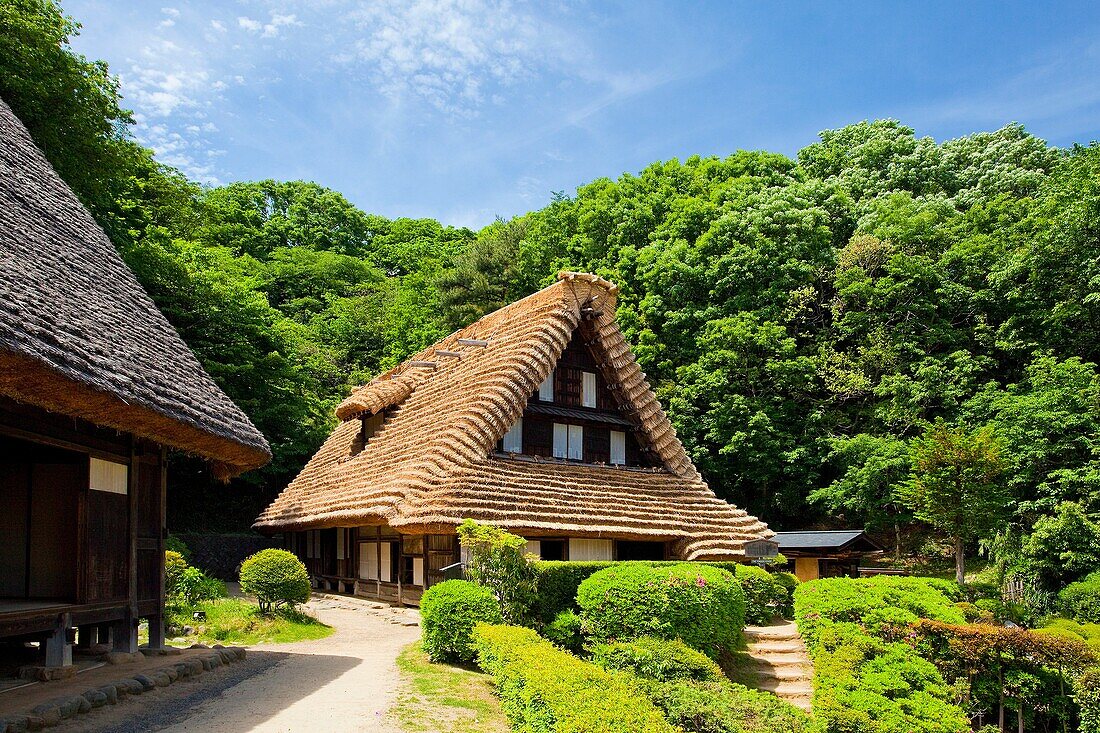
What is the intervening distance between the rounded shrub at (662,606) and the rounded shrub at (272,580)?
632cm

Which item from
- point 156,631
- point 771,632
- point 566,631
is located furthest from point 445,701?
point 771,632

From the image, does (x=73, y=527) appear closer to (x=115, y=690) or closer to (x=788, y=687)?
(x=115, y=690)

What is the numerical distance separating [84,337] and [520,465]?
41.2 ft

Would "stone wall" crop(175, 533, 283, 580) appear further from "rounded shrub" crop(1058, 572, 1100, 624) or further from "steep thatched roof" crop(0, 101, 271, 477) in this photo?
"rounded shrub" crop(1058, 572, 1100, 624)

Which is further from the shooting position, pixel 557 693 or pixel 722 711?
pixel 722 711

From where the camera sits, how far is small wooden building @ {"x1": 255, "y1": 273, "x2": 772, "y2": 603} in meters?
19.0

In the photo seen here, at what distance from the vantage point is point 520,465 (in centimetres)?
2036

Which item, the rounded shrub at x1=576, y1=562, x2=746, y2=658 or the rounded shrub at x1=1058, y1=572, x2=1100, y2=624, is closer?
the rounded shrub at x1=576, y1=562, x2=746, y2=658

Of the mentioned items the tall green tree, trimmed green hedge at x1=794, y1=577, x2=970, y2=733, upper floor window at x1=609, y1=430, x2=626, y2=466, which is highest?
upper floor window at x1=609, y1=430, x2=626, y2=466

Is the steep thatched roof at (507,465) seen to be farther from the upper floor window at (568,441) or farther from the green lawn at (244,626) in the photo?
the green lawn at (244,626)

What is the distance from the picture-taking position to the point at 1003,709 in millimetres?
14031

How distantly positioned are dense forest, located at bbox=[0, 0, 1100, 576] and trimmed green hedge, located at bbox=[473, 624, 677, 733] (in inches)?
713

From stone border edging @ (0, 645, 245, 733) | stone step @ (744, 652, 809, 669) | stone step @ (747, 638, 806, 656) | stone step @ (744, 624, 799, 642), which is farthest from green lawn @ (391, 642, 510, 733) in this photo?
stone step @ (744, 624, 799, 642)

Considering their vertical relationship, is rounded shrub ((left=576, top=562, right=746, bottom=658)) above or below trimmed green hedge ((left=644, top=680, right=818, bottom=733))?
above
